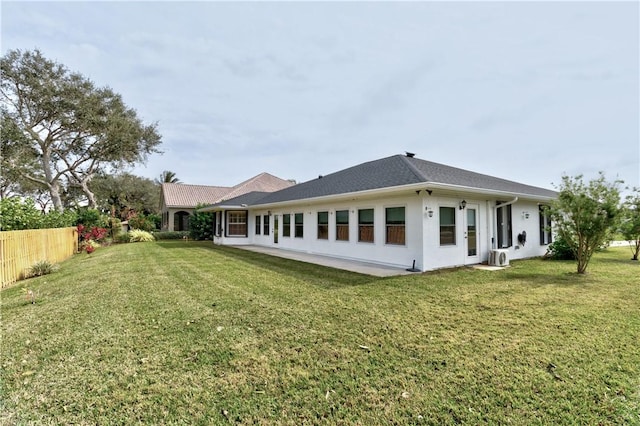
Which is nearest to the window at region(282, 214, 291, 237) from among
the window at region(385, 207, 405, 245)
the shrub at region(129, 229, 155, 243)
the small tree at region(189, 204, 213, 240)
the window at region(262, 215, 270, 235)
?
the window at region(262, 215, 270, 235)

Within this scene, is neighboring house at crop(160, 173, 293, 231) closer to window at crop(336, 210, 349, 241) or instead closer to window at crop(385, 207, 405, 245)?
window at crop(336, 210, 349, 241)

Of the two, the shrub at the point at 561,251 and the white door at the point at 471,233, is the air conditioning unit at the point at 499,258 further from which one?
the shrub at the point at 561,251

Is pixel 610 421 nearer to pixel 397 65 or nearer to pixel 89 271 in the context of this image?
pixel 89 271

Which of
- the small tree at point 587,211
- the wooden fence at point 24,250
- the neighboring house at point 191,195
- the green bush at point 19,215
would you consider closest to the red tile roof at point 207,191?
the neighboring house at point 191,195

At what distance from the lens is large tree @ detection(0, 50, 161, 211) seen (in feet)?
59.3

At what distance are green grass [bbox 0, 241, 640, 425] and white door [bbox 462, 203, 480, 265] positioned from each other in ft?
11.2

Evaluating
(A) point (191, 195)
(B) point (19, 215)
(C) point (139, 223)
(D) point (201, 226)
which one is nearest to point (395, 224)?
(B) point (19, 215)

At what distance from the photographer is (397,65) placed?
1314cm

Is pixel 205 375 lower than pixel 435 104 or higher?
lower

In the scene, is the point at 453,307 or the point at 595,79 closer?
the point at 453,307

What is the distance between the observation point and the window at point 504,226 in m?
11.2

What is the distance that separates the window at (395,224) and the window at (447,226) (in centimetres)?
127

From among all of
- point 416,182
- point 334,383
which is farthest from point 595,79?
point 334,383

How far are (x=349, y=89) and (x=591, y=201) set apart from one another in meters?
11.5
